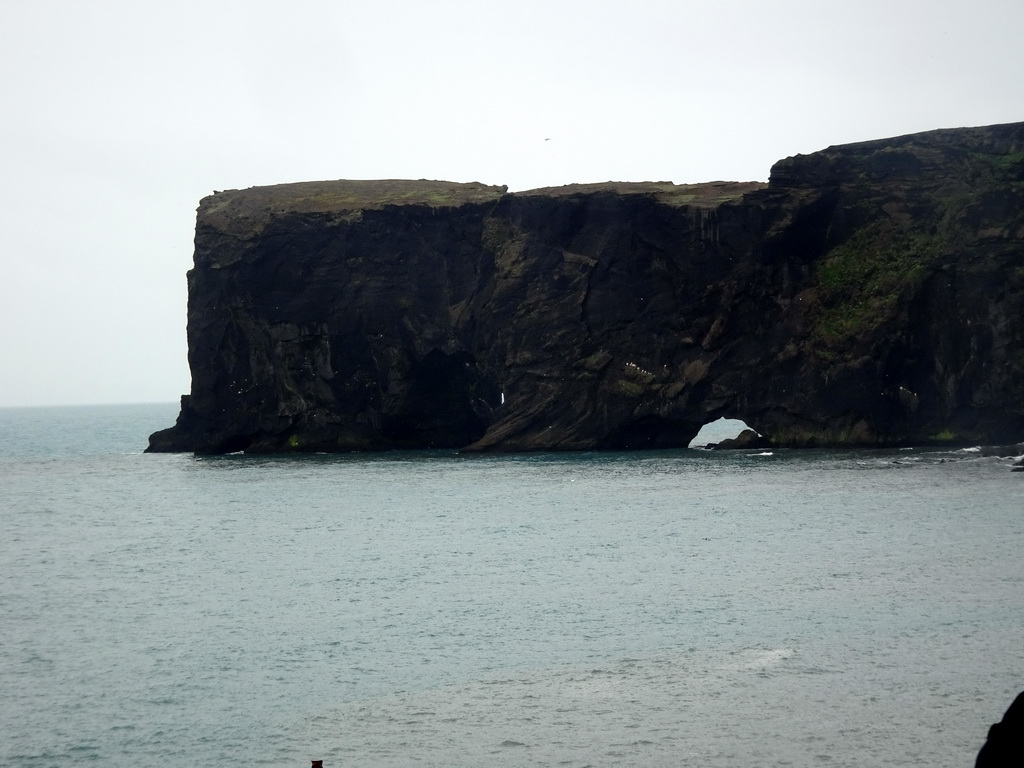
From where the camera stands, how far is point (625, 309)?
92938 millimetres

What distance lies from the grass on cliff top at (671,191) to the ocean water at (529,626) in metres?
32.0

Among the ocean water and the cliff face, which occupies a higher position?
the cliff face

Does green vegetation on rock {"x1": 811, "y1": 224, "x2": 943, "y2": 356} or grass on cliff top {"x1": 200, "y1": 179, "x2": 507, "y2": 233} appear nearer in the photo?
green vegetation on rock {"x1": 811, "y1": 224, "x2": 943, "y2": 356}

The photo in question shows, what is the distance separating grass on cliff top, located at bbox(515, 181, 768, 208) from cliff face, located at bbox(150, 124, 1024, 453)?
455 millimetres

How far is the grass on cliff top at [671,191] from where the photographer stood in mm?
93750

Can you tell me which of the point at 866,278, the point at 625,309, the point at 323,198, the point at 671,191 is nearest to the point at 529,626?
the point at 866,278

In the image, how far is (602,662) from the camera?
29.4 m

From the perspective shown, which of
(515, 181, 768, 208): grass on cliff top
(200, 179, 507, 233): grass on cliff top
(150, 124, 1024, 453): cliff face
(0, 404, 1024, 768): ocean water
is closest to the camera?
(0, 404, 1024, 768): ocean water

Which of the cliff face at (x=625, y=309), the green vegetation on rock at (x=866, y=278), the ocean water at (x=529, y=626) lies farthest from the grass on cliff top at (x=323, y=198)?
the ocean water at (x=529, y=626)

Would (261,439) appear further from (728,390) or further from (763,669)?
(763,669)

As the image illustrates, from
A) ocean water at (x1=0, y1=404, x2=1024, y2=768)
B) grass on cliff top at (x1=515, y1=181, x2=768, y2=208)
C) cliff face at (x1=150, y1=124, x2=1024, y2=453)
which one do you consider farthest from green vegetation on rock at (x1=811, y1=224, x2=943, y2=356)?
ocean water at (x1=0, y1=404, x2=1024, y2=768)

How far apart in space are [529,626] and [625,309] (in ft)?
200

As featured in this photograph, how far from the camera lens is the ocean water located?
2398 cm

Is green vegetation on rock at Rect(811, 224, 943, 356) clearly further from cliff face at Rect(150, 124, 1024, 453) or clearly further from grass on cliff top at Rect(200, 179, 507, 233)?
grass on cliff top at Rect(200, 179, 507, 233)
